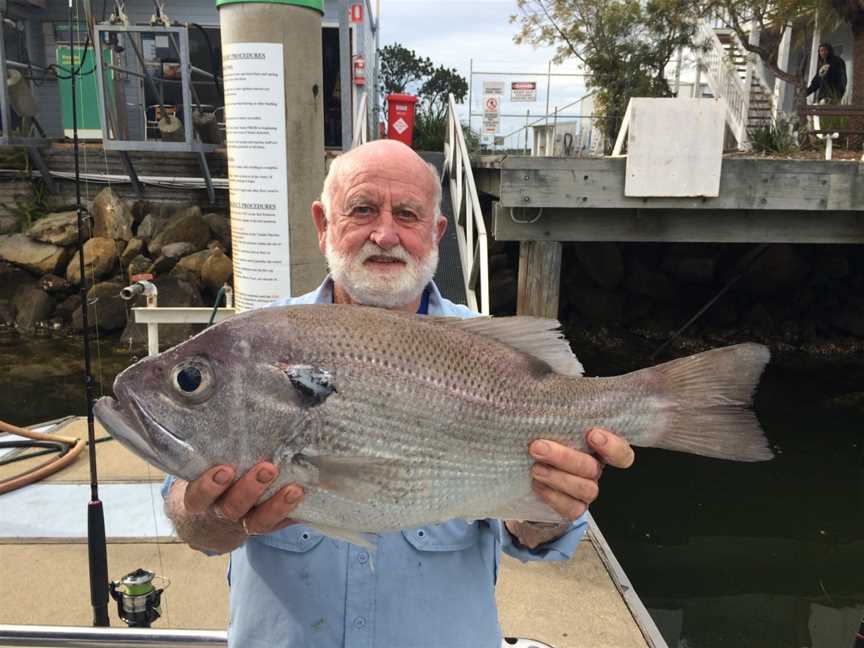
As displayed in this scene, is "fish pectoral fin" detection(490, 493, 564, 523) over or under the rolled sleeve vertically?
over

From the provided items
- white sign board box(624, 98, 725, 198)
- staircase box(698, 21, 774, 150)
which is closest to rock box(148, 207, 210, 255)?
white sign board box(624, 98, 725, 198)

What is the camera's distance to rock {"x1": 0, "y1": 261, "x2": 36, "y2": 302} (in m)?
13.2

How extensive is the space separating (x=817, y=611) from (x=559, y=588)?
400 centimetres

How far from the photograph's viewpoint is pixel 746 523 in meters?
7.52

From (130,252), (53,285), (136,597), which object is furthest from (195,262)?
(136,597)

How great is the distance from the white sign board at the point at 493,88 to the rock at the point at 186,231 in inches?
347

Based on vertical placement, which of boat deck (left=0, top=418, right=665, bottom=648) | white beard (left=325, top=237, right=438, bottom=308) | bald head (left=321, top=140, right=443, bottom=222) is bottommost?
boat deck (left=0, top=418, right=665, bottom=648)

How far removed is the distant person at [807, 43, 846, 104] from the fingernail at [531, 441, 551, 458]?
16.4 metres

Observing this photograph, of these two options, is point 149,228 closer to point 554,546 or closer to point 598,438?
point 554,546

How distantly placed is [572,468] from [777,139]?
43.3ft

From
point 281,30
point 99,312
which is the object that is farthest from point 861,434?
point 99,312

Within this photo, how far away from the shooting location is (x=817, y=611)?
6168 millimetres

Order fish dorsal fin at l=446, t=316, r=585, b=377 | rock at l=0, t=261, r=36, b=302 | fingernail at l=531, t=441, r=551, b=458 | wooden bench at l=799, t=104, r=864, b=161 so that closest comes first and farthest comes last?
fingernail at l=531, t=441, r=551, b=458, fish dorsal fin at l=446, t=316, r=585, b=377, wooden bench at l=799, t=104, r=864, b=161, rock at l=0, t=261, r=36, b=302

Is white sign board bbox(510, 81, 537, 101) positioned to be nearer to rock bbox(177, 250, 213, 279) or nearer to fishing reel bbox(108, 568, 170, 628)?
rock bbox(177, 250, 213, 279)
